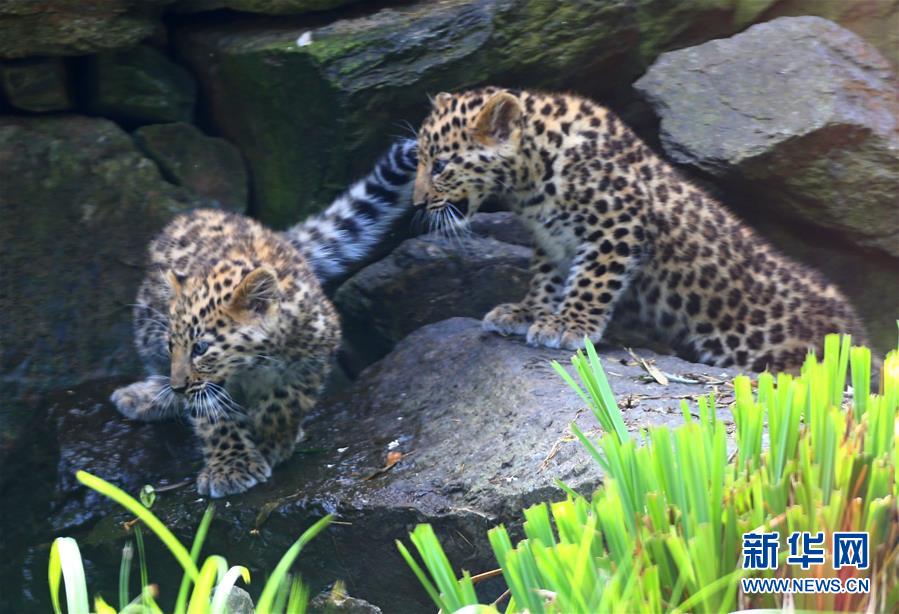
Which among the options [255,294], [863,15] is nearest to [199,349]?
[255,294]

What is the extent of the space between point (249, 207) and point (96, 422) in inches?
66.6

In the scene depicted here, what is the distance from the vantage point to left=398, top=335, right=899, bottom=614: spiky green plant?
2.21 m

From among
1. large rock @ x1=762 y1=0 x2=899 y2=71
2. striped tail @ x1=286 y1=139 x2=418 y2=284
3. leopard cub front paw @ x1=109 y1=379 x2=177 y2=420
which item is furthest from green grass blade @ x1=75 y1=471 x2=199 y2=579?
large rock @ x1=762 y1=0 x2=899 y2=71

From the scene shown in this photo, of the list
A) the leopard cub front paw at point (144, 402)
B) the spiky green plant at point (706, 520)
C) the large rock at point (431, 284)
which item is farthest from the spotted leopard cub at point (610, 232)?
the spiky green plant at point (706, 520)

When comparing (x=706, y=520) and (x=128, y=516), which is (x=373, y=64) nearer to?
(x=128, y=516)

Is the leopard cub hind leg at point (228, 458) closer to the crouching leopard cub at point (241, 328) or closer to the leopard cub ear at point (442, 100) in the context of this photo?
the crouching leopard cub at point (241, 328)

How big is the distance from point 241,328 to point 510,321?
151cm

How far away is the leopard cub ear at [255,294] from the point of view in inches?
206

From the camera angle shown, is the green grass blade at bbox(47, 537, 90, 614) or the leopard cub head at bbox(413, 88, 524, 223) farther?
the leopard cub head at bbox(413, 88, 524, 223)

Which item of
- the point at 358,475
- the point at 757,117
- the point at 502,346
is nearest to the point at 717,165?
the point at 757,117

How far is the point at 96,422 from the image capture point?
6.09 meters

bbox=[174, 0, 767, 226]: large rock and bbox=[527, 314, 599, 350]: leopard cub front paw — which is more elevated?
bbox=[174, 0, 767, 226]: large rock

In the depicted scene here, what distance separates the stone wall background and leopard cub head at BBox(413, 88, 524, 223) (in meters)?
0.44

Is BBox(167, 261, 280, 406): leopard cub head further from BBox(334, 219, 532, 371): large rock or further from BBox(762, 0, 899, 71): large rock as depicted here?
BBox(762, 0, 899, 71): large rock
